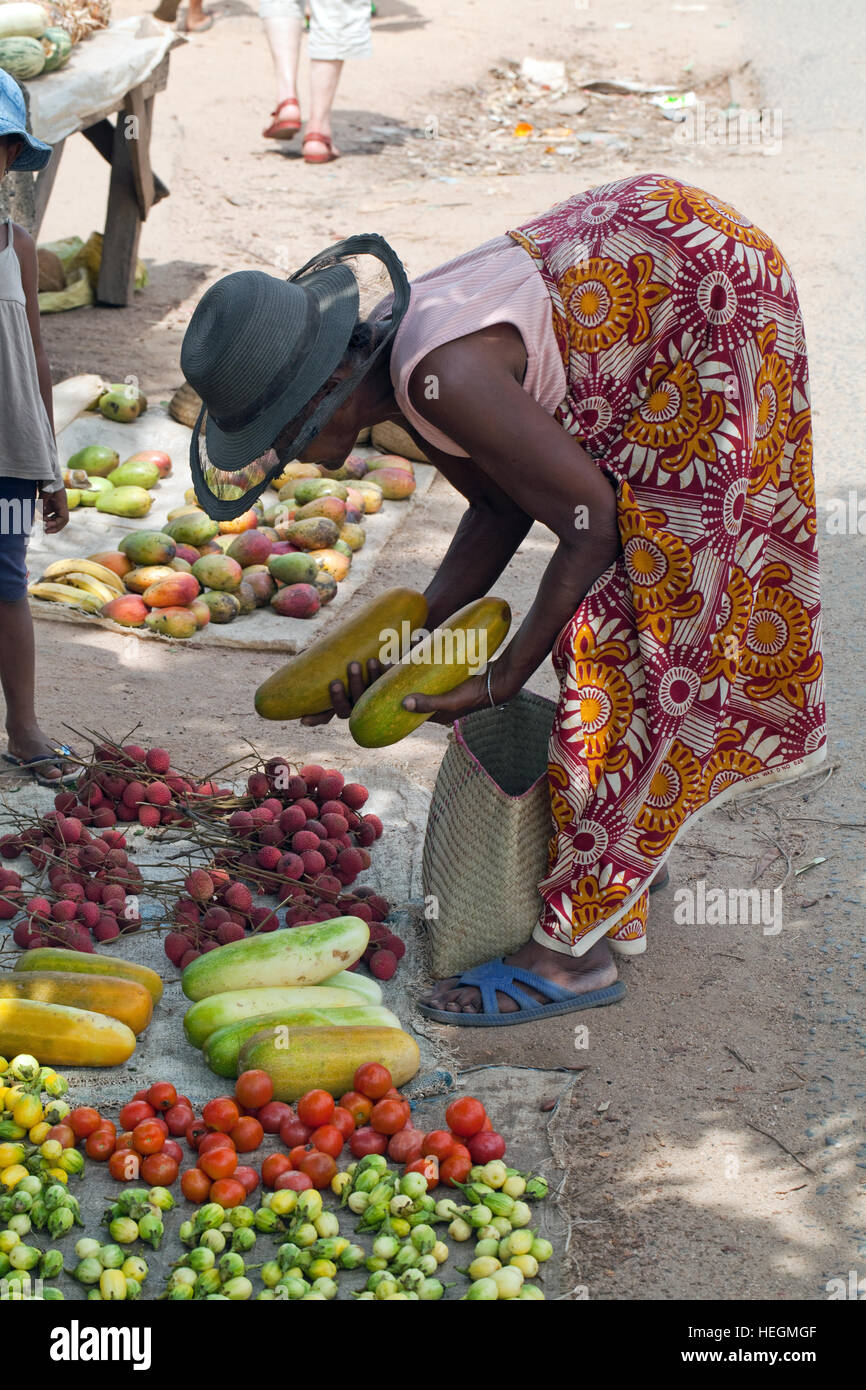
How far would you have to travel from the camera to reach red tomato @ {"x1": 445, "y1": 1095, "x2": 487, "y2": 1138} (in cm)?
247

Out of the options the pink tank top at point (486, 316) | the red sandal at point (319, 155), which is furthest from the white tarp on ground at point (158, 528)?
the red sandal at point (319, 155)

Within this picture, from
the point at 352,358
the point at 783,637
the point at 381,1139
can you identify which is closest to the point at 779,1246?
the point at 381,1139

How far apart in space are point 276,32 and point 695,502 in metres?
9.45

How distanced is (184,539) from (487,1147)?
3.52m

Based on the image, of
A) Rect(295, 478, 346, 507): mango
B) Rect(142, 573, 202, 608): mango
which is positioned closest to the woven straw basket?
Rect(142, 573, 202, 608): mango

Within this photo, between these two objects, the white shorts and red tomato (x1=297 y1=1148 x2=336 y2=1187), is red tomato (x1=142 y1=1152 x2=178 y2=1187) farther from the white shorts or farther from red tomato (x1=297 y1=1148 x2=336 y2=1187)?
the white shorts

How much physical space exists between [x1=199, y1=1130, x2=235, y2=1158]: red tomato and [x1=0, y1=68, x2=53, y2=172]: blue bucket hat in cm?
252

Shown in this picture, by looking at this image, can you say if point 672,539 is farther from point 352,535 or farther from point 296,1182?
point 352,535

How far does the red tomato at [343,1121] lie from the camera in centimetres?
248

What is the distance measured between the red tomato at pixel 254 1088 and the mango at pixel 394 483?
13.2ft

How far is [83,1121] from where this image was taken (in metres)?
2.45

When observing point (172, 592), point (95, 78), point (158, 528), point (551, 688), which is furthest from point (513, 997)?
point (95, 78)

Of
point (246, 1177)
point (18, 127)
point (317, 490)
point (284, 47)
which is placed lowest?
point (246, 1177)

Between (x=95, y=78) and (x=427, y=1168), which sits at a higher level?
(x=95, y=78)
